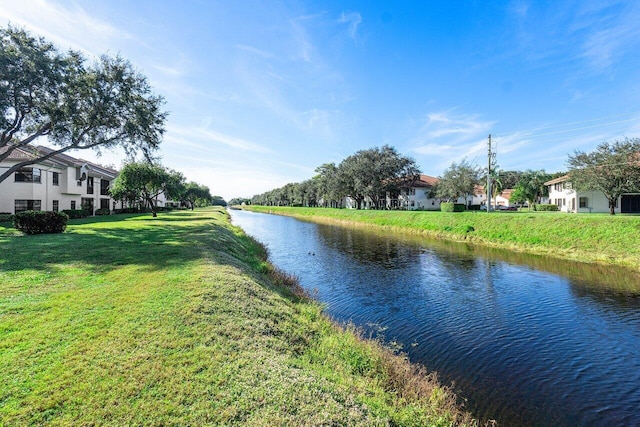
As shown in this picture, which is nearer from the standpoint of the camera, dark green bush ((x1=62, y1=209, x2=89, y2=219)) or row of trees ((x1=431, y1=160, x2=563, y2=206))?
dark green bush ((x1=62, y1=209, x2=89, y2=219))

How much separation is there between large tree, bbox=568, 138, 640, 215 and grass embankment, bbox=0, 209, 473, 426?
36.3 meters

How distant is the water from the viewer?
20.3 feet

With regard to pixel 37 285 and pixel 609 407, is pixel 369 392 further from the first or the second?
pixel 37 285

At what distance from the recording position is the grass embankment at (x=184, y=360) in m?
3.94

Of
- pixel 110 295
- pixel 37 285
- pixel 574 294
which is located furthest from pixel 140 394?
pixel 574 294

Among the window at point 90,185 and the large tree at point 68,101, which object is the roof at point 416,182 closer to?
the large tree at point 68,101

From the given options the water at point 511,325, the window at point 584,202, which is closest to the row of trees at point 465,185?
the window at point 584,202

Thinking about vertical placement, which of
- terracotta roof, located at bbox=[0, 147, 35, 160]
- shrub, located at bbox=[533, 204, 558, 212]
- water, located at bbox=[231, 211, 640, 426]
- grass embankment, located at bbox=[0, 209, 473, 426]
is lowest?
water, located at bbox=[231, 211, 640, 426]

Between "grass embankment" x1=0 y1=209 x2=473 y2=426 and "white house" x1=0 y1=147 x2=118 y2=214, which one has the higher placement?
"white house" x1=0 y1=147 x2=118 y2=214

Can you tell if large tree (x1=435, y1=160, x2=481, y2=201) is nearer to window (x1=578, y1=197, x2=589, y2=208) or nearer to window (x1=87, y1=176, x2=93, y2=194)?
window (x1=578, y1=197, x2=589, y2=208)

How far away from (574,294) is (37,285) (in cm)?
1953

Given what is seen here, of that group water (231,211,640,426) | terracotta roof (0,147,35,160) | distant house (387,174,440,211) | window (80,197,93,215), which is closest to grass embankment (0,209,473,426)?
water (231,211,640,426)

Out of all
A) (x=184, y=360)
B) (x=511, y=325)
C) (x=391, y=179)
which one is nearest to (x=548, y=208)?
(x=391, y=179)

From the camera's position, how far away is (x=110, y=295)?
24.4ft
